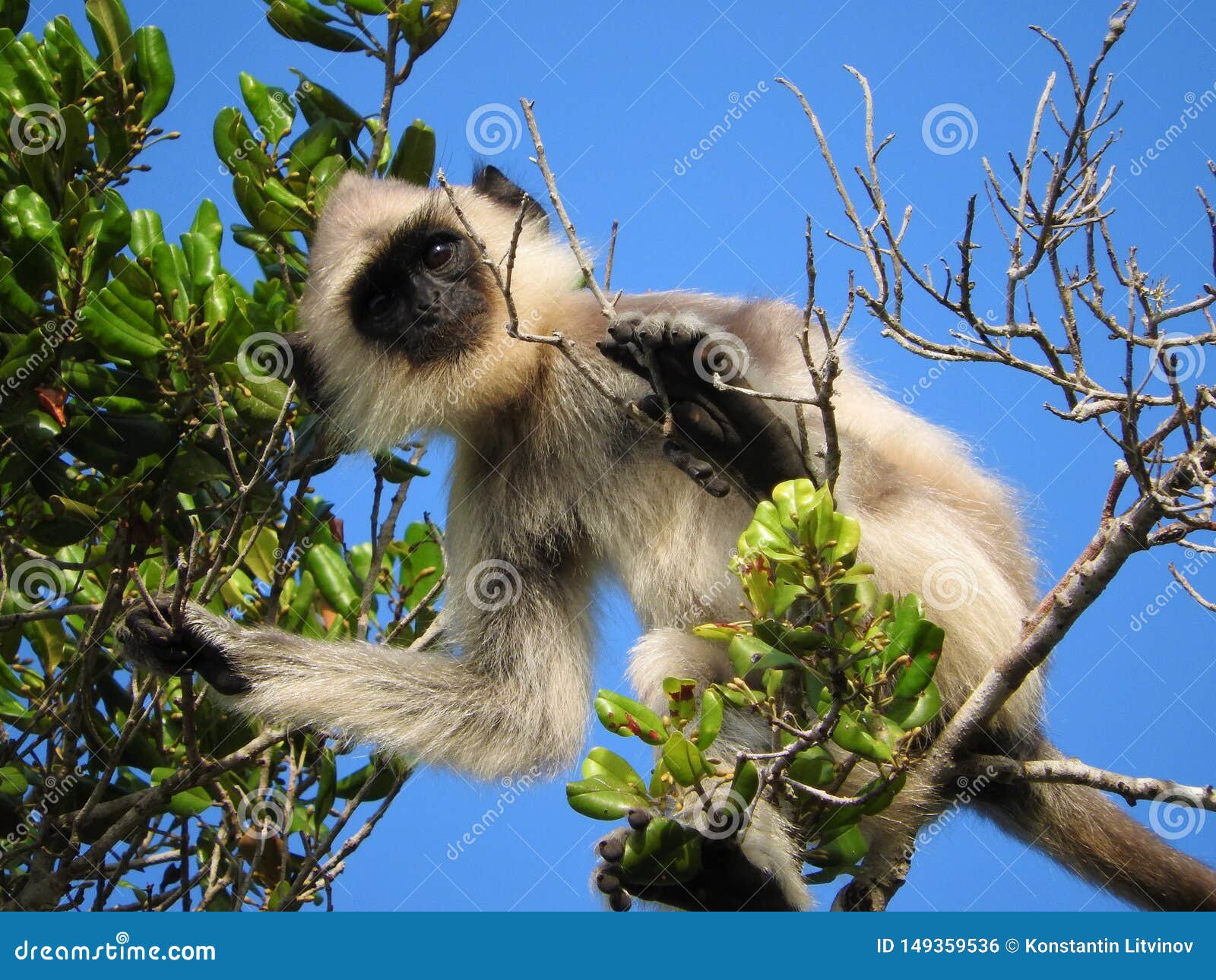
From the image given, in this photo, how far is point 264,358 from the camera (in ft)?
15.1

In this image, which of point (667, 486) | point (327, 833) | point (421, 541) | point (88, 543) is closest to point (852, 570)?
point (667, 486)

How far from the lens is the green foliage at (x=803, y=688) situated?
9.15 feet

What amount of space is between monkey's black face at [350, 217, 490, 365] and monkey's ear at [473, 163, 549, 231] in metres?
0.75

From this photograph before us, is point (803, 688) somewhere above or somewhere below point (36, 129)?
above

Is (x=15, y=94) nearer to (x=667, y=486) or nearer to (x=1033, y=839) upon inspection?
(x=667, y=486)

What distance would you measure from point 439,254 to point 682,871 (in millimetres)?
2429

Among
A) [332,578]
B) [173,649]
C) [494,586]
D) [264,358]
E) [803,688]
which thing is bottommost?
[173,649]

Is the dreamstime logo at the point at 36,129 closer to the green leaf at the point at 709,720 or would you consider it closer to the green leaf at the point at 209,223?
the green leaf at the point at 209,223

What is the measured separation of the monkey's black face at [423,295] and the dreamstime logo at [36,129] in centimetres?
113
